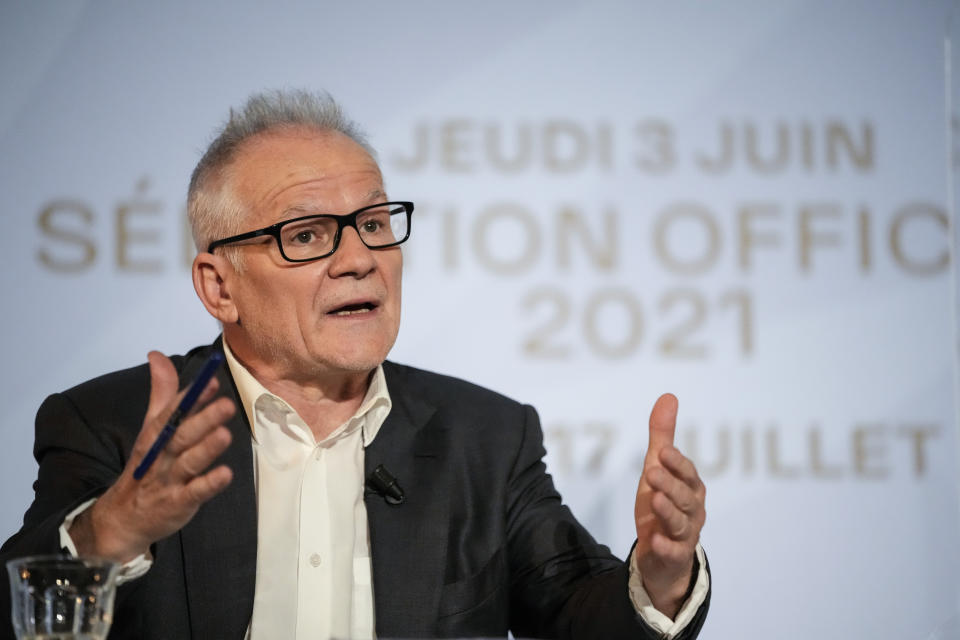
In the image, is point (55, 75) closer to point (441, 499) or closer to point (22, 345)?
point (22, 345)

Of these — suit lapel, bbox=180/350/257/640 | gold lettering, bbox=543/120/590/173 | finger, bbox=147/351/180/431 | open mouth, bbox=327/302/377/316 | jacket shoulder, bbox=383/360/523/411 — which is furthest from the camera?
gold lettering, bbox=543/120/590/173

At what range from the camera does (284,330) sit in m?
2.19

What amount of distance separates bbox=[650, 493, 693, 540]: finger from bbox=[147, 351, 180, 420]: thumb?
29.7 inches

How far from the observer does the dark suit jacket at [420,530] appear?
1.97 meters

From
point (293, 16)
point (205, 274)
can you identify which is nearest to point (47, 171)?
point (293, 16)

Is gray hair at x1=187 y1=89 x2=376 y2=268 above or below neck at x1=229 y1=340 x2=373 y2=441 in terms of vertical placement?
above

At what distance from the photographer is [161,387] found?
5.03ft

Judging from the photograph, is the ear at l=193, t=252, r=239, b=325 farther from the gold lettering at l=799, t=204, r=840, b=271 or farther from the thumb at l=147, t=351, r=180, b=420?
the gold lettering at l=799, t=204, r=840, b=271

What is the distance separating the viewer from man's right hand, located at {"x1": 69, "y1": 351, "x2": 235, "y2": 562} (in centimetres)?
142

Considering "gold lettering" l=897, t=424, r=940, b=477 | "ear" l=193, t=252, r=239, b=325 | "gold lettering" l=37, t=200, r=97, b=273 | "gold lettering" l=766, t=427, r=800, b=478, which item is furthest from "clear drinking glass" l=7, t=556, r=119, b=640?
"gold lettering" l=897, t=424, r=940, b=477

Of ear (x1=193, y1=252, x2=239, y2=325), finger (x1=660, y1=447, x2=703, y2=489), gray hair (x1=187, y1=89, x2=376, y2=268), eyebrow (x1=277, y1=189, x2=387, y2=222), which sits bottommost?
finger (x1=660, y1=447, x2=703, y2=489)

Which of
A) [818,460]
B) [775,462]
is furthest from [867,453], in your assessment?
[775,462]

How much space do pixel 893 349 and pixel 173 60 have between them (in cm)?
235

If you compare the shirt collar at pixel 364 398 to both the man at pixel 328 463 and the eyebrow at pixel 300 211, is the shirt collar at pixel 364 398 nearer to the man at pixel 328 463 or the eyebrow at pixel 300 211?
the man at pixel 328 463
